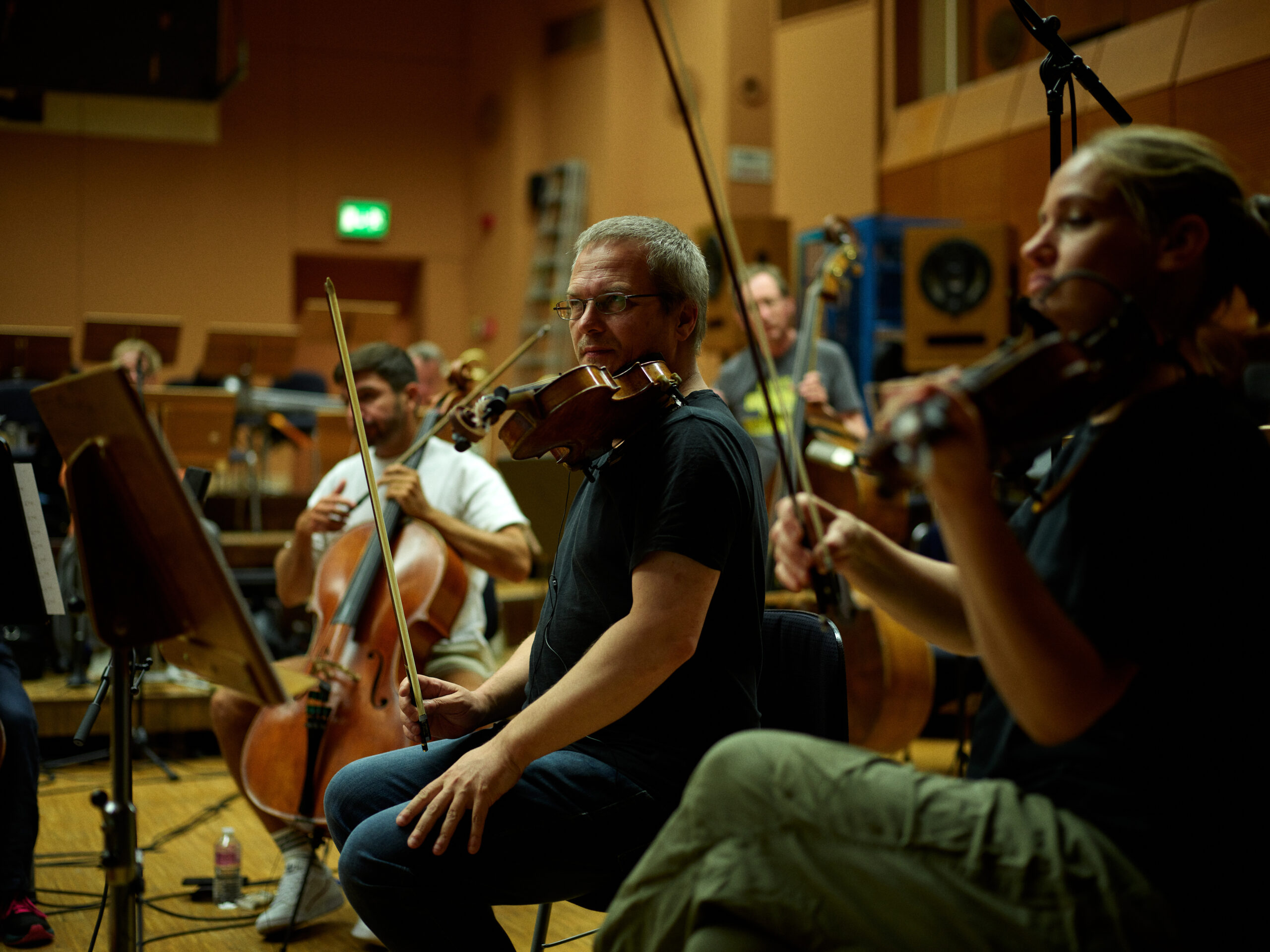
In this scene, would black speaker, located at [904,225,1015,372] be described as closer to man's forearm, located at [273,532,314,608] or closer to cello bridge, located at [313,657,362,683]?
man's forearm, located at [273,532,314,608]

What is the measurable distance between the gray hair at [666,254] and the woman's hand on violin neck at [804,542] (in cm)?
54

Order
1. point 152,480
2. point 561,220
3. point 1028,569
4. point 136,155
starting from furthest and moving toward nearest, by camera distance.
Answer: point 136,155 < point 561,220 < point 152,480 < point 1028,569

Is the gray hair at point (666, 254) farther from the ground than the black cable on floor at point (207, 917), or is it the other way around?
the gray hair at point (666, 254)

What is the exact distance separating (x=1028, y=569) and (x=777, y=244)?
591 cm

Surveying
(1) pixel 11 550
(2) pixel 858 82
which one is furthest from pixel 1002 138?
(1) pixel 11 550

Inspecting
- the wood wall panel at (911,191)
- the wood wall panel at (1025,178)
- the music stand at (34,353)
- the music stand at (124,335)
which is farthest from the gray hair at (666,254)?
the music stand at (124,335)

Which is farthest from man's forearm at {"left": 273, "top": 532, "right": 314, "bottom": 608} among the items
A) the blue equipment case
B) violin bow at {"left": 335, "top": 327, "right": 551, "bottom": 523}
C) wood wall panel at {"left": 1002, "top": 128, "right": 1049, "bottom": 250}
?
wood wall panel at {"left": 1002, "top": 128, "right": 1049, "bottom": 250}

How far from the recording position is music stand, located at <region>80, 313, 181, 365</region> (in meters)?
7.13

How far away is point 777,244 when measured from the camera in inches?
265

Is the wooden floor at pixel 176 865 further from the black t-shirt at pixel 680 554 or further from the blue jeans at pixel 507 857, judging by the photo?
the black t-shirt at pixel 680 554

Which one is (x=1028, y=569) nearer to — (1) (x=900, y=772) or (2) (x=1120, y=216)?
(1) (x=900, y=772)

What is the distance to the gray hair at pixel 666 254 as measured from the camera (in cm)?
169

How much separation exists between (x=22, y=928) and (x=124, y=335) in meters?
5.52

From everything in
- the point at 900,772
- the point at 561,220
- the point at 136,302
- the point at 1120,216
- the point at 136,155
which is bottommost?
the point at 900,772
